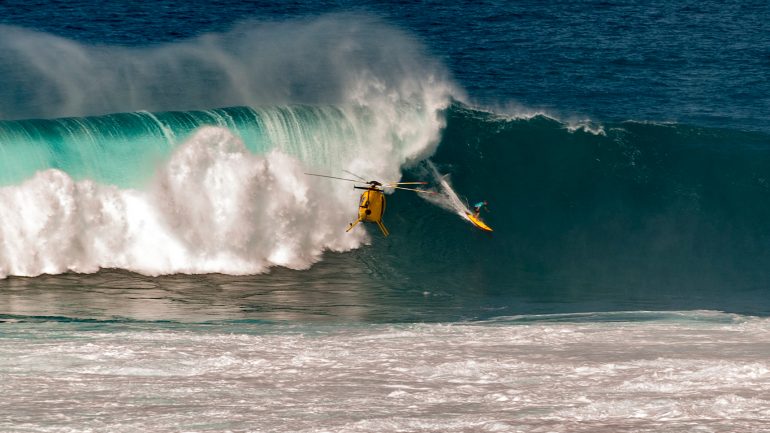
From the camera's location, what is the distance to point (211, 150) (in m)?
24.6

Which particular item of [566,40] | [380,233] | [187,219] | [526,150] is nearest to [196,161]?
[187,219]

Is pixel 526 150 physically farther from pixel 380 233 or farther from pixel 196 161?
pixel 196 161

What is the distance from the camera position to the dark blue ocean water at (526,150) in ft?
71.9

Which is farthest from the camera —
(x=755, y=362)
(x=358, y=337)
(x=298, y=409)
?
(x=358, y=337)

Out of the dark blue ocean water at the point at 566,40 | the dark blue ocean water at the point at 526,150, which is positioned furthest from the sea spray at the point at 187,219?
the dark blue ocean water at the point at 566,40

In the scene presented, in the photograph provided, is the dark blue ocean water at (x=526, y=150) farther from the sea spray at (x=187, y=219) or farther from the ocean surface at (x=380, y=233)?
the sea spray at (x=187, y=219)

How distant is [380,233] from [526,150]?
542cm

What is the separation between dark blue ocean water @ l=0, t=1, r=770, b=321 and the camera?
863 inches

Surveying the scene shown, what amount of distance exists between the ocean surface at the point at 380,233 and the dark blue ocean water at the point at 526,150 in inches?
3.7

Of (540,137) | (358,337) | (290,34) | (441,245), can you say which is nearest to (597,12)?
(290,34)

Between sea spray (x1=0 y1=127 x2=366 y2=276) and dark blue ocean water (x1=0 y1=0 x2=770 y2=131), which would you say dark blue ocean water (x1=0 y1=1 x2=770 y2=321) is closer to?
dark blue ocean water (x1=0 y1=0 x2=770 y2=131)

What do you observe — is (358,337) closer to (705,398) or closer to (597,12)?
(705,398)

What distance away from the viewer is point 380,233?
25.2 meters

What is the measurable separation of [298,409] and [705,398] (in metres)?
4.42
